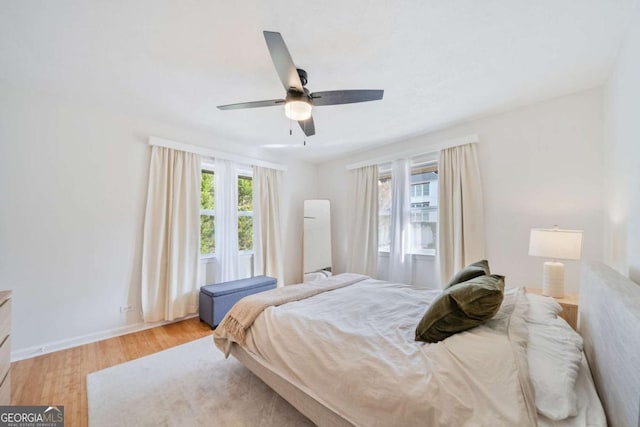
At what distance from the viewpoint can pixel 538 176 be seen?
8.48 ft

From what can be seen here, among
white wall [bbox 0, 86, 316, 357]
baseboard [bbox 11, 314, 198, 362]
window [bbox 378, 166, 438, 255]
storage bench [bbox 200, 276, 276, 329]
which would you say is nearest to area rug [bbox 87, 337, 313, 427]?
storage bench [bbox 200, 276, 276, 329]

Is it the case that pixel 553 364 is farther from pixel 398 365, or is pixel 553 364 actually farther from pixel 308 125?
pixel 308 125

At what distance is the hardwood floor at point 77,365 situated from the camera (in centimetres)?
174

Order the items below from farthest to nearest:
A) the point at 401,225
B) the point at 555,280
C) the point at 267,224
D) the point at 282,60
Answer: the point at 267,224 → the point at 401,225 → the point at 555,280 → the point at 282,60

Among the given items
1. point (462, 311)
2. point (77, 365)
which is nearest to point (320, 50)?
point (462, 311)

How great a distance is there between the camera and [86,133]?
2648 millimetres

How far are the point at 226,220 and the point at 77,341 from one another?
6.49 feet

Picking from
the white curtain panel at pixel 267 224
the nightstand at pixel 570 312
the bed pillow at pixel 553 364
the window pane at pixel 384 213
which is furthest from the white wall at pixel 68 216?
the nightstand at pixel 570 312

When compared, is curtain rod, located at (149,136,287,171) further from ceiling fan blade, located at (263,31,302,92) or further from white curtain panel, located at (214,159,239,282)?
ceiling fan blade, located at (263,31,302,92)

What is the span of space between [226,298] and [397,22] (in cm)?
314

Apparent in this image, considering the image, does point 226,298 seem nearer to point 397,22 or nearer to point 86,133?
point 86,133

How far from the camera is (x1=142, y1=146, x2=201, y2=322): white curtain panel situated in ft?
9.76

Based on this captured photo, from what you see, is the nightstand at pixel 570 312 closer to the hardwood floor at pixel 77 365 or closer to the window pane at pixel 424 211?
the window pane at pixel 424 211

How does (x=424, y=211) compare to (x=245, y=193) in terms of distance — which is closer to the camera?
(x=424, y=211)
